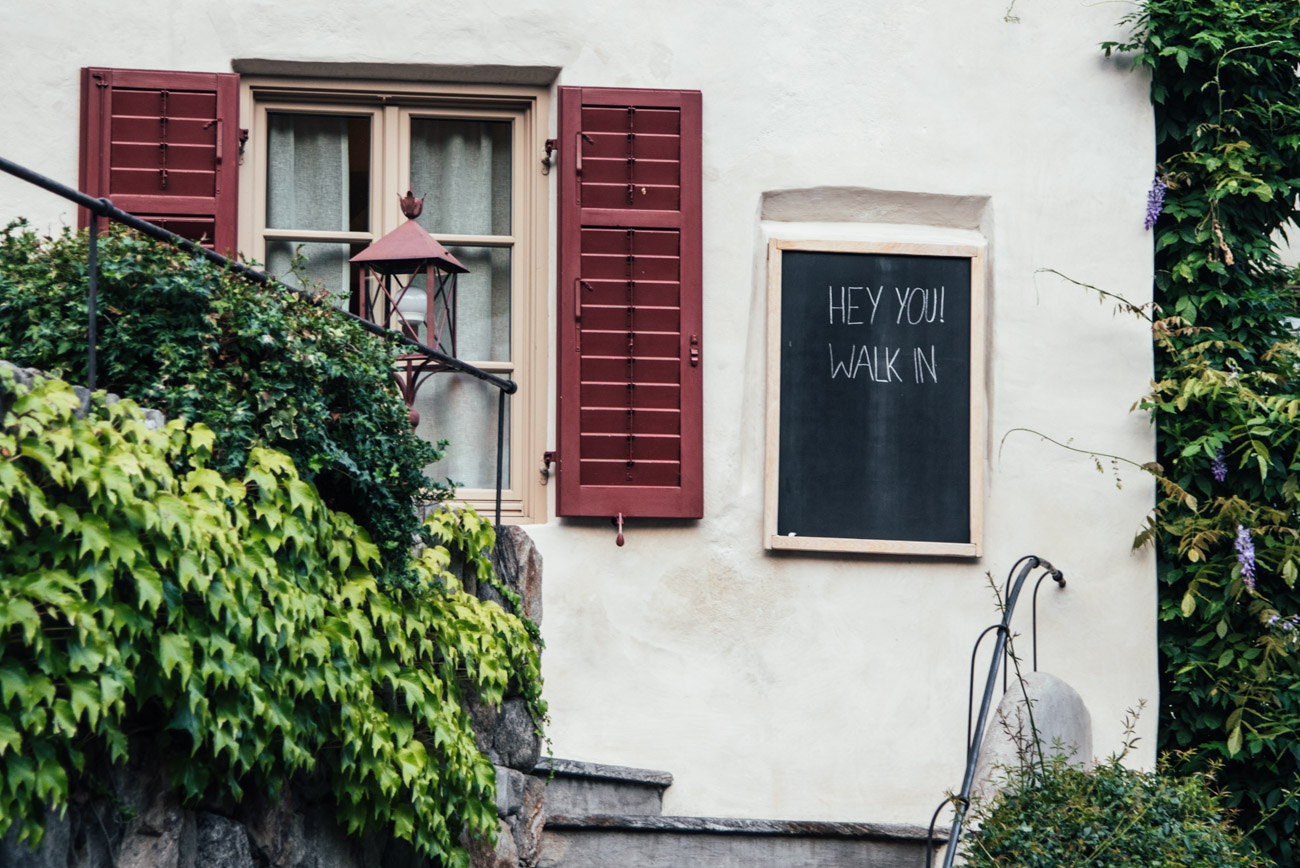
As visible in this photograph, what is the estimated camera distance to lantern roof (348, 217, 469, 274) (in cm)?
489

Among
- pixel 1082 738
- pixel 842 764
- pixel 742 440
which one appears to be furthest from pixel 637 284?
pixel 1082 738

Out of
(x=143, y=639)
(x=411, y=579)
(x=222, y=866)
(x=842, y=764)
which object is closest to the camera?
(x=143, y=639)

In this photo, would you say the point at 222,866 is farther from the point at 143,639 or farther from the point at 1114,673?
the point at 1114,673

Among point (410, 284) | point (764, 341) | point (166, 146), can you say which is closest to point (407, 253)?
point (410, 284)

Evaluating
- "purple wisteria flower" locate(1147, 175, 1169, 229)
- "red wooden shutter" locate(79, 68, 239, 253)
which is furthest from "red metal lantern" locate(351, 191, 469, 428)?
"purple wisteria flower" locate(1147, 175, 1169, 229)

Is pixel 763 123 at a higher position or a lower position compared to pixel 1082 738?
higher

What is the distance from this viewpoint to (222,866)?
120 inches

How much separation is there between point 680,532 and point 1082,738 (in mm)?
1670

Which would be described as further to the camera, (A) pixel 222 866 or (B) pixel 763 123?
(B) pixel 763 123

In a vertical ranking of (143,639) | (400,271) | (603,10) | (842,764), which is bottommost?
(842,764)

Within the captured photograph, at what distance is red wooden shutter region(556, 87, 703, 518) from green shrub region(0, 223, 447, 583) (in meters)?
2.00

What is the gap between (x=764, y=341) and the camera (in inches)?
228

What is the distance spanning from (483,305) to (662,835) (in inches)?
86.7

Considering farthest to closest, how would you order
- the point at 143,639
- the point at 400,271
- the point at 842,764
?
the point at 842,764 < the point at 400,271 < the point at 143,639
